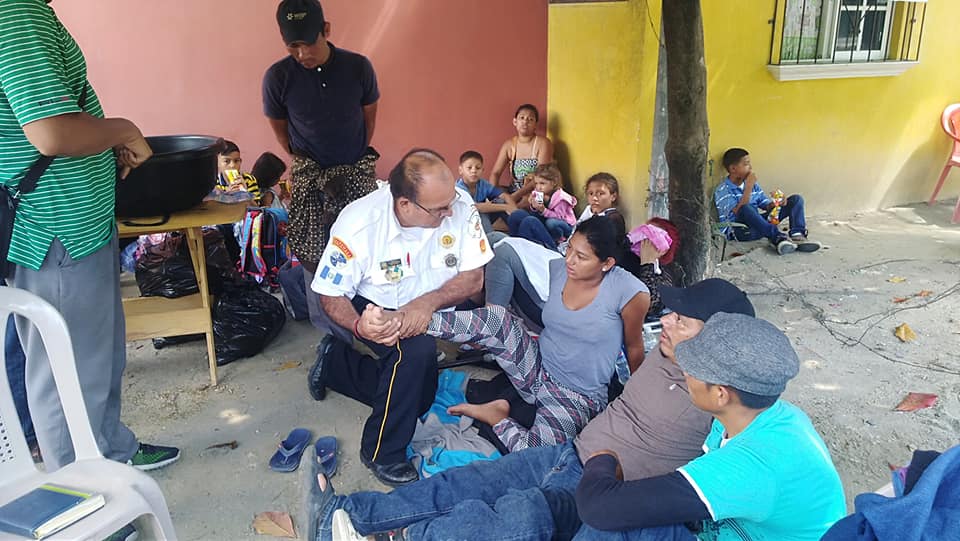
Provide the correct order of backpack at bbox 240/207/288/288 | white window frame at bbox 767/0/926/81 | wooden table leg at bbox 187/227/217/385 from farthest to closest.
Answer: white window frame at bbox 767/0/926/81 < backpack at bbox 240/207/288/288 < wooden table leg at bbox 187/227/217/385

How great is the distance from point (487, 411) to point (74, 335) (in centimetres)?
158

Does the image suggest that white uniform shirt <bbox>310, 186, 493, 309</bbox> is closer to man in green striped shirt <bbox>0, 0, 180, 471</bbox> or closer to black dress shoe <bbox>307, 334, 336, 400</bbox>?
black dress shoe <bbox>307, 334, 336, 400</bbox>

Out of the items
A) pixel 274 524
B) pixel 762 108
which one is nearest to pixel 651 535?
pixel 274 524

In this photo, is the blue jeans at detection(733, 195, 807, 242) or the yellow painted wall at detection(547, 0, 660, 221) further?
the blue jeans at detection(733, 195, 807, 242)

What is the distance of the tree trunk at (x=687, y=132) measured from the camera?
3.74 meters

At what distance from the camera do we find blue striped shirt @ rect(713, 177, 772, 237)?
232 inches

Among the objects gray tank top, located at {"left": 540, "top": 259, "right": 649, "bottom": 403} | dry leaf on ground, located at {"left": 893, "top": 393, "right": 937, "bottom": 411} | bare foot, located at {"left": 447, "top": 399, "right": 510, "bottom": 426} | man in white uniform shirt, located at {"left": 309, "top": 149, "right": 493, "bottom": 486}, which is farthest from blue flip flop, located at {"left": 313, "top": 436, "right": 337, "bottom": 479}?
dry leaf on ground, located at {"left": 893, "top": 393, "right": 937, "bottom": 411}

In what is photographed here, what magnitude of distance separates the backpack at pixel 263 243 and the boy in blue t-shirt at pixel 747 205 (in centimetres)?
359

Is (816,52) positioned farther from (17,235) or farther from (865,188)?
(17,235)

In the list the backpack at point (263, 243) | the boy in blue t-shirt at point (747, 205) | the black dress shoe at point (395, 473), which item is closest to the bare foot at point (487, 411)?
the black dress shoe at point (395, 473)

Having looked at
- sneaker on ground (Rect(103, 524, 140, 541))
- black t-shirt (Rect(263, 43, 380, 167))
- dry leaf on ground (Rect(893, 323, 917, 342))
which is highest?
black t-shirt (Rect(263, 43, 380, 167))

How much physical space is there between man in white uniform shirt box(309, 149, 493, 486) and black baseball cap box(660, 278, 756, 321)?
99 centimetres

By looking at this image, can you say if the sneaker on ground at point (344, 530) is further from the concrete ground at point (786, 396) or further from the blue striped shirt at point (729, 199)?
the blue striped shirt at point (729, 199)

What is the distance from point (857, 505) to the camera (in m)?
1.29
